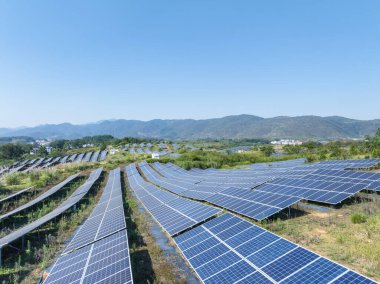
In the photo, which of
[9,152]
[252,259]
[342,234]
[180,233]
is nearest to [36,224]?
[180,233]

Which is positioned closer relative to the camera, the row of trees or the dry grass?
the dry grass

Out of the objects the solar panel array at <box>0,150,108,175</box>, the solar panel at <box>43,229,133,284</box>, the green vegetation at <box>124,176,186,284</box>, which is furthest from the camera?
the solar panel array at <box>0,150,108,175</box>

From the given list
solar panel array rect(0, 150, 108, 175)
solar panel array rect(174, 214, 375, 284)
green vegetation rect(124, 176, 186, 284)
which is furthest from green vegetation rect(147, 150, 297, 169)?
solar panel array rect(174, 214, 375, 284)

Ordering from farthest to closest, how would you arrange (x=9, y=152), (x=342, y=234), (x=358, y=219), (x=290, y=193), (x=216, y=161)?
(x=9, y=152), (x=216, y=161), (x=290, y=193), (x=358, y=219), (x=342, y=234)

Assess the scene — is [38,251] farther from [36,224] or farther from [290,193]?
[290,193]

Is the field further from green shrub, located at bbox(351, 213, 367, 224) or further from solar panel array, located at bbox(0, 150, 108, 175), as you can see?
solar panel array, located at bbox(0, 150, 108, 175)

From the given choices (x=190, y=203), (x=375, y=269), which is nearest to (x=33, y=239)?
(x=190, y=203)
